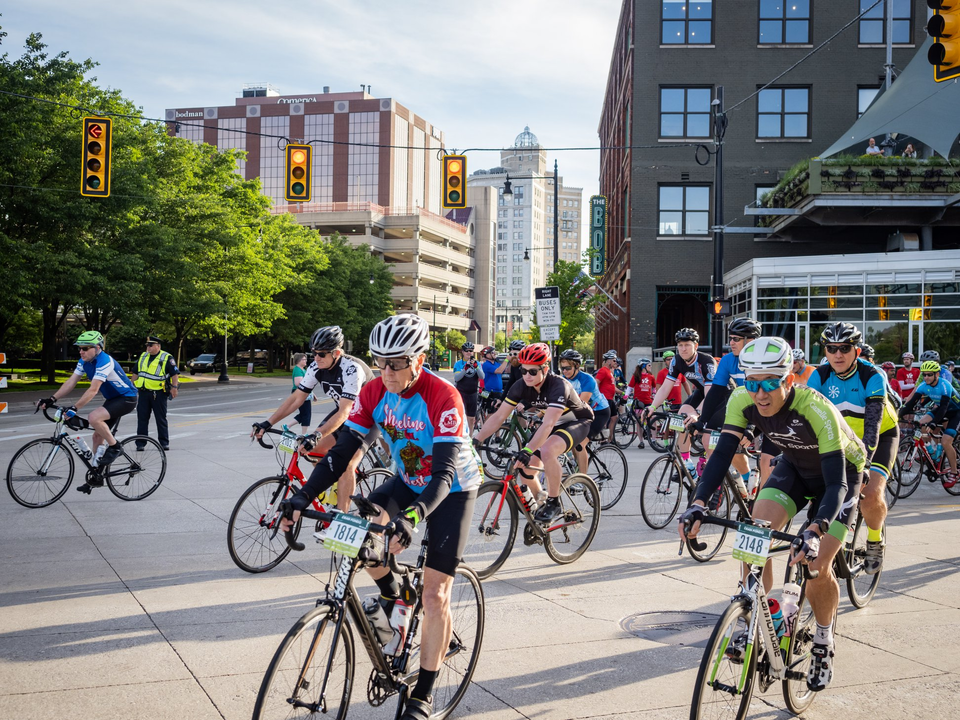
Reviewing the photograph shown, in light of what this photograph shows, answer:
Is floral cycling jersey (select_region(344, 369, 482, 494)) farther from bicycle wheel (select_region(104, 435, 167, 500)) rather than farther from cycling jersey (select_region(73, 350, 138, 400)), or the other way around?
cycling jersey (select_region(73, 350, 138, 400))

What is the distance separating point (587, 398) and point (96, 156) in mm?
11562

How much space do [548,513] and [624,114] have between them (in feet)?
129

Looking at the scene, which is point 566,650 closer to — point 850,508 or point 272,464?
point 850,508

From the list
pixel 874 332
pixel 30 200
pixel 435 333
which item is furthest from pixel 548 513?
pixel 435 333

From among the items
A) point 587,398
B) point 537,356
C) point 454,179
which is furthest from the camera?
point 454,179

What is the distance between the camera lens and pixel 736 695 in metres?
3.80


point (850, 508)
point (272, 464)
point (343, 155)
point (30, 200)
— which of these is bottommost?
point (272, 464)

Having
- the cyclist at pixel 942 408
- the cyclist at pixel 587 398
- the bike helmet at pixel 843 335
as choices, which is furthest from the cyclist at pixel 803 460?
the cyclist at pixel 942 408

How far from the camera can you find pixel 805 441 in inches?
191

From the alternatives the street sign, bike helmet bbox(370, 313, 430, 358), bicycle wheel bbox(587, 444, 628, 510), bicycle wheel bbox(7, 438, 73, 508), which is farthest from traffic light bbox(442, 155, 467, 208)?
bike helmet bbox(370, 313, 430, 358)

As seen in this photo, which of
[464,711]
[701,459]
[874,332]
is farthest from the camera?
[874,332]

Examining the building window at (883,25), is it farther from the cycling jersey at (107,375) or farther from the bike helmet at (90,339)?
the bike helmet at (90,339)

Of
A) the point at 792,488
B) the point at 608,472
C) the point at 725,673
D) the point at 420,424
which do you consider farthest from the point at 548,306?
the point at 725,673

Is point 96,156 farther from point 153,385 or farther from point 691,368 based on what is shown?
point 691,368
